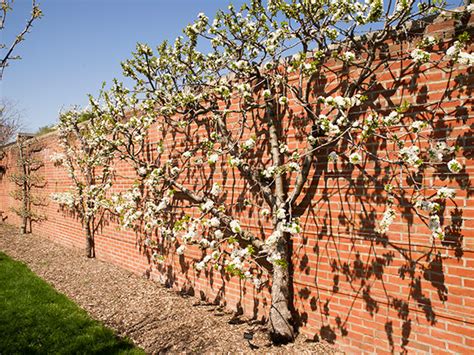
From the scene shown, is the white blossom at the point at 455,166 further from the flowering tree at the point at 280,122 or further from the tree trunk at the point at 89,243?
the tree trunk at the point at 89,243

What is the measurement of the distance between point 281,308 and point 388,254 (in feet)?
3.84

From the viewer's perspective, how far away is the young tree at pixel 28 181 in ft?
33.3

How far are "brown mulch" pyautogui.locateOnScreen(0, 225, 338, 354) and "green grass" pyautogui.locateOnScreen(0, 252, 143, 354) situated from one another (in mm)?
174

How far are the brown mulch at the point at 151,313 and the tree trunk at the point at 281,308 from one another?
0.09 m

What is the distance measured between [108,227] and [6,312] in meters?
2.45

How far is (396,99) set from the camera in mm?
2680

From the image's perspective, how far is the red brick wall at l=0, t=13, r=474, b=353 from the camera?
238cm

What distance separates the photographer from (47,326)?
13.0 ft

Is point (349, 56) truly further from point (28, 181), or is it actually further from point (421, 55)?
point (28, 181)

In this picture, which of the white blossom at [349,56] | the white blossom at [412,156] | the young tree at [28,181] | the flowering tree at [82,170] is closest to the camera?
the white blossom at [412,156]

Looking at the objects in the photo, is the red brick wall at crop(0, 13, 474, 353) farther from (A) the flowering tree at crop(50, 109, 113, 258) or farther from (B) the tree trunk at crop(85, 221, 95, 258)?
(B) the tree trunk at crop(85, 221, 95, 258)

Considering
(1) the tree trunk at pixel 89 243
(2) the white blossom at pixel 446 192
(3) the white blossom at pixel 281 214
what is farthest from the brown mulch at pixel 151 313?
(2) the white blossom at pixel 446 192

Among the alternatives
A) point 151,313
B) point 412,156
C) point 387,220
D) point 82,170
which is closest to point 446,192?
point 412,156

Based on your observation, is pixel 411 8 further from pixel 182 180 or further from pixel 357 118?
pixel 182 180
